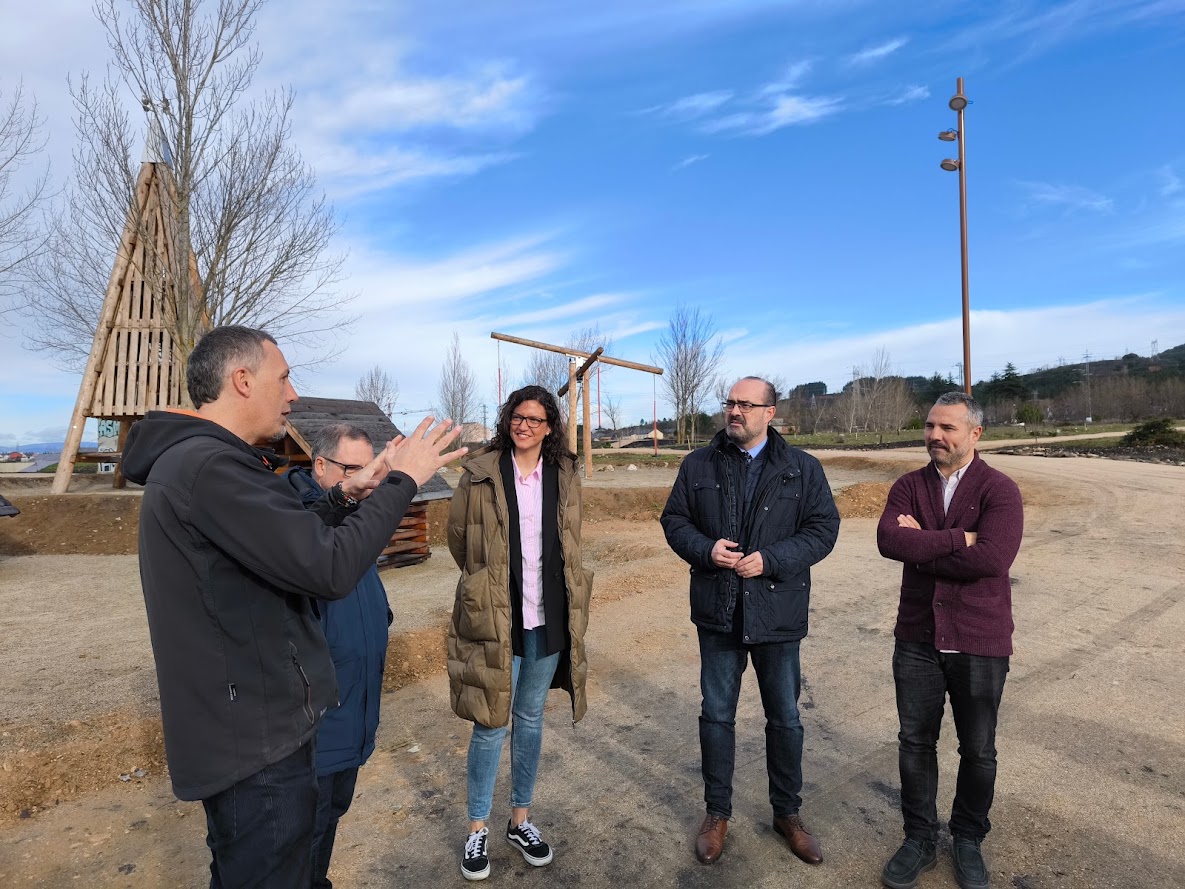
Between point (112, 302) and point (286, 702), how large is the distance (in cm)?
1391

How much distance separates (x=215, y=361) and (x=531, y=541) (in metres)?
1.68

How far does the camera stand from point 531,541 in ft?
10.6

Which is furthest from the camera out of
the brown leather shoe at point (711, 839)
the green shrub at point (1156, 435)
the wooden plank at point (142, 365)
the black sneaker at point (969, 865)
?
the green shrub at point (1156, 435)

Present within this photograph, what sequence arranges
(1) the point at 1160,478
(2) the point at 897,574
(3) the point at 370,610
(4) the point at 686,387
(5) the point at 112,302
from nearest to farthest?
1. (3) the point at 370,610
2. (2) the point at 897,574
3. (5) the point at 112,302
4. (1) the point at 1160,478
5. (4) the point at 686,387

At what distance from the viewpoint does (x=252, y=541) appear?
162 centimetres

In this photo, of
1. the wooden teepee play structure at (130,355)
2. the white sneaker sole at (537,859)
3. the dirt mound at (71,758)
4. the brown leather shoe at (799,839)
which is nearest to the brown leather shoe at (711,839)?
the brown leather shoe at (799,839)

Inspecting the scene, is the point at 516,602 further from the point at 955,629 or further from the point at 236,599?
the point at 955,629

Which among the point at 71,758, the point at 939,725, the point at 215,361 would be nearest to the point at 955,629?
the point at 939,725

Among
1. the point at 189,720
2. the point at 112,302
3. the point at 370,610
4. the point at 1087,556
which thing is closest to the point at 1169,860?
the point at 370,610

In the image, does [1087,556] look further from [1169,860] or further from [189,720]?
[189,720]

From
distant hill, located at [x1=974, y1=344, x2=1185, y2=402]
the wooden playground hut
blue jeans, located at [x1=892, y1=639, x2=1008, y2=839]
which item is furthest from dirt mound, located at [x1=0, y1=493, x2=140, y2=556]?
distant hill, located at [x1=974, y1=344, x2=1185, y2=402]

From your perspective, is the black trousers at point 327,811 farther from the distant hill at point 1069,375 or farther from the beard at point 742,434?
the distant hill at point 1069,375


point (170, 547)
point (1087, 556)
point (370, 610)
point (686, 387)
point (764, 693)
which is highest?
point (686, 387)

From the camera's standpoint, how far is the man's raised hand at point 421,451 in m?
1.96
